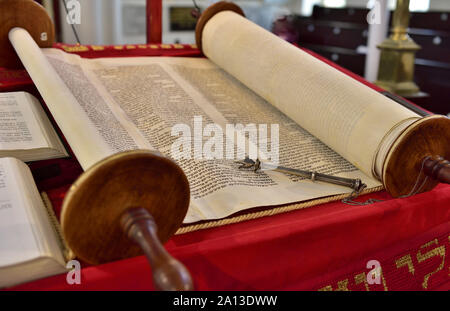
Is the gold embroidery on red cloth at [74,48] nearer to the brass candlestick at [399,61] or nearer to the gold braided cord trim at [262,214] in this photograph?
the gold braided cord trim at [262,214]

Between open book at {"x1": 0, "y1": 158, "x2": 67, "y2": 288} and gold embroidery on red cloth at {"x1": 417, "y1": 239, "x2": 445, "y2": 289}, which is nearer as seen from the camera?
open book at {"x1": 0, "y1": 158, "x2": 67, "y2": 288}

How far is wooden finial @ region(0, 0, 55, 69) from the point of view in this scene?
1.02 metres

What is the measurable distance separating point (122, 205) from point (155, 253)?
77mm

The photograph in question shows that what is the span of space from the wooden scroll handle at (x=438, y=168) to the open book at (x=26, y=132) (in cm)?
54

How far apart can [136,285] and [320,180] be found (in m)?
0.33

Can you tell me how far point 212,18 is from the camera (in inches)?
48.8

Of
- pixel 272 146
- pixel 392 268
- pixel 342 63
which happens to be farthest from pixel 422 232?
pixel 342 63

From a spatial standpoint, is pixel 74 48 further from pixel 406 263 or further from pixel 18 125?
pixel 406 263

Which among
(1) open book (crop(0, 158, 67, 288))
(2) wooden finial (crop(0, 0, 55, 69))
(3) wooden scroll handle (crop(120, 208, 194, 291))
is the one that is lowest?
(1) open book (crop(0, 158, 67, 288))

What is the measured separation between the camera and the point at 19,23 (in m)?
1.04

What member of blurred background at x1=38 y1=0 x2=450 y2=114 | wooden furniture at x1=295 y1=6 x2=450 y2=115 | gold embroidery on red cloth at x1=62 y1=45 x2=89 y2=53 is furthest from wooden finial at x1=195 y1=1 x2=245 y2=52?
wooden furniture at x1=295 y1=6 x2=450 y2=115

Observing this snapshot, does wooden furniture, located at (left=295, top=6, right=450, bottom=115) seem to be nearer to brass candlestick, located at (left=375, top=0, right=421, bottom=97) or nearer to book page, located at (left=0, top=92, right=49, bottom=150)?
brass candlestick, located at (left=375, top=0, right=421, bottom=97)

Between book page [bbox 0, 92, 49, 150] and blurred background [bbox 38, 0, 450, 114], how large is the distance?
8.72 ft

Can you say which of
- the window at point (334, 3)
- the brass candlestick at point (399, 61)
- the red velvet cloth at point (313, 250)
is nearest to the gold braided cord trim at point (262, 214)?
the red velvet cloth at point (313, 250)
